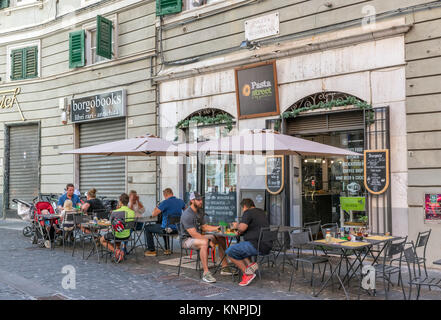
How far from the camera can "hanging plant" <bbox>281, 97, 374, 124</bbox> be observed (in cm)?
870

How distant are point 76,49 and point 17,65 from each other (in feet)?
11.3

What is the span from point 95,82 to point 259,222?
382 inches

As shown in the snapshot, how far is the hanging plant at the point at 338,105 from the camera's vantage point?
28.6 feet

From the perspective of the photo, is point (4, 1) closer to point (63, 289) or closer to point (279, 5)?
point (279, 5)

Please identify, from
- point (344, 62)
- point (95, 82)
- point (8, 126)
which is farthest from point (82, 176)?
point (344, 62)

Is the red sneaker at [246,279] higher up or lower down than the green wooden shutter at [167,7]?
lower down

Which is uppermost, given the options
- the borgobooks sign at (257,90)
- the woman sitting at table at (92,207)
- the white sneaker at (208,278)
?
the borgobooks sign at (257,90)

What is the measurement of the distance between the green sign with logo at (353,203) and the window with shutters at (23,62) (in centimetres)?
1236


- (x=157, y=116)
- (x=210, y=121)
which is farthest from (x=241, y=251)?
(x=157, y=116)

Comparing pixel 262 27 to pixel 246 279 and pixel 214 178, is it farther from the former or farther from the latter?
pixel 246 279

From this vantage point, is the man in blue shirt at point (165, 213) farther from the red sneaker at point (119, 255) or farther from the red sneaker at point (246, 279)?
the red sneaker at point (246, 279)

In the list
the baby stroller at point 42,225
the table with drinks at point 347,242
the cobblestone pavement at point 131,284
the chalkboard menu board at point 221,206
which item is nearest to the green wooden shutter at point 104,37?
the baby stroller at point 42,225

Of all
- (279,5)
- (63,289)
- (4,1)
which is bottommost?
(63,289)

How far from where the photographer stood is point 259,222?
677cm
